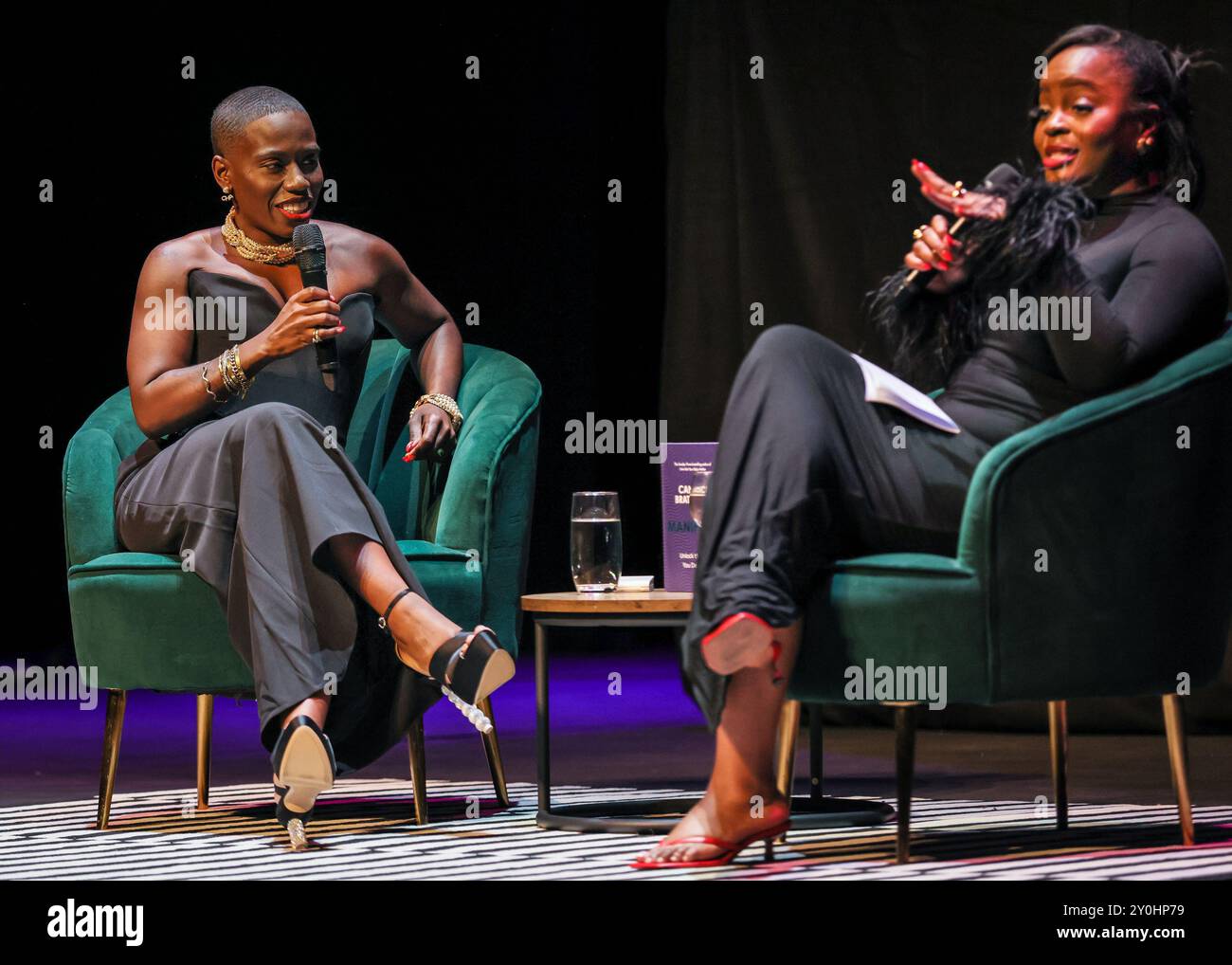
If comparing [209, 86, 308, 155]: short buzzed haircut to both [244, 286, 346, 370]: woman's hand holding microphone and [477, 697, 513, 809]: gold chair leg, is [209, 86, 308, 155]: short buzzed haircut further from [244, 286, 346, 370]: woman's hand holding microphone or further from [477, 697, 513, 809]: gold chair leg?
[477, 697, 513, 809]: gold chair leg

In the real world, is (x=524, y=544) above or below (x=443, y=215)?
below

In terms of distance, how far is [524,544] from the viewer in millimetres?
3494

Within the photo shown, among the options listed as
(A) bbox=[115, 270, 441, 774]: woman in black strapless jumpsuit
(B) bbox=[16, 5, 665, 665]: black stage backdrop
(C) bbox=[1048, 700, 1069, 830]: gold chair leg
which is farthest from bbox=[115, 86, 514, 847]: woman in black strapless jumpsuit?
(B) bbox=[16, 5, 665, 665]: black stage backdrop

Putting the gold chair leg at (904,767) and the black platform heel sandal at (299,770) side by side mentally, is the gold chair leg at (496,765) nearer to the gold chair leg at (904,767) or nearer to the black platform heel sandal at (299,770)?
the black platform heel sandal at (299,770)

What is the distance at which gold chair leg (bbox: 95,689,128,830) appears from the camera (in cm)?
322

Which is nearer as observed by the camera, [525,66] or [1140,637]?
[1140,637]

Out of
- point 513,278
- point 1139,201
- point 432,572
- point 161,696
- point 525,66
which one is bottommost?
point 161,696

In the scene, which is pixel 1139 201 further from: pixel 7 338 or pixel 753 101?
pixel 7 338

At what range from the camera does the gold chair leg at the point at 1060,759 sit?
9.91ft

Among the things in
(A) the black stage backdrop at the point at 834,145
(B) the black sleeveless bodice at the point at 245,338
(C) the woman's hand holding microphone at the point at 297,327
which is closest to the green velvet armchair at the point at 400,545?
(B) the black sleeveless bodice at the point at 245,338

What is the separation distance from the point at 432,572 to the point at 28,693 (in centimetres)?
323

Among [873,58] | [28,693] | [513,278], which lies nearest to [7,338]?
[28,693]

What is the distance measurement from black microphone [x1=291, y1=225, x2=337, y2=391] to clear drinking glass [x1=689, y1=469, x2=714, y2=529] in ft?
2.27

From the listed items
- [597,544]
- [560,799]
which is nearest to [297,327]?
[597,544]
